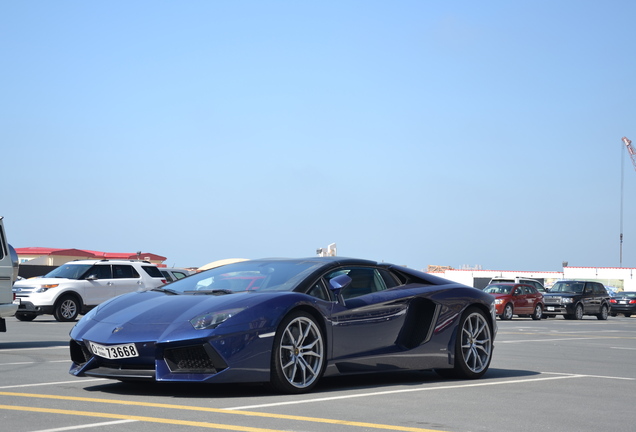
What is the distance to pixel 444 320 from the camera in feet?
30.5

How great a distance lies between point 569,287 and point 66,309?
23.2 metres

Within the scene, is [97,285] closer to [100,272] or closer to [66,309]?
[100,272]

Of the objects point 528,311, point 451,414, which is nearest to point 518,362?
point 451,414

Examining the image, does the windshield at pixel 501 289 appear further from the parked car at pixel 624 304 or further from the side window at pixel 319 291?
the side window at pixel 319 291

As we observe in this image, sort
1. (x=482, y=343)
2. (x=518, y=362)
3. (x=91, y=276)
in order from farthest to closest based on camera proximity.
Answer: (x=91, y=276) < (x=518, y=362) < (x=482, y=343)

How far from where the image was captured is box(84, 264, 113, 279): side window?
24969mm

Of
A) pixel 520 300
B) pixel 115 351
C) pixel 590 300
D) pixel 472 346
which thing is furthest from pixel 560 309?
pixel 115 351

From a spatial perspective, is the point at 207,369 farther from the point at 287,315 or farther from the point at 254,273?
the point at 254,273

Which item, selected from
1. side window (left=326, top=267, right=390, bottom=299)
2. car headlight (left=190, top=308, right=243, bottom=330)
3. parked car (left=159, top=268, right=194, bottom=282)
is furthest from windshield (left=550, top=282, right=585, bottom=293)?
car headlight (left=190, top=308, right=243, bottom=330)

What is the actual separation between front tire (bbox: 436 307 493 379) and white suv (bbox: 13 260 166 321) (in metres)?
15.9

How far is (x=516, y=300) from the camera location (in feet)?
116

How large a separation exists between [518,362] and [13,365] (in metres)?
6.38

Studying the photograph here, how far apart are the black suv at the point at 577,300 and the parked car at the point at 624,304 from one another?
8.05 metres

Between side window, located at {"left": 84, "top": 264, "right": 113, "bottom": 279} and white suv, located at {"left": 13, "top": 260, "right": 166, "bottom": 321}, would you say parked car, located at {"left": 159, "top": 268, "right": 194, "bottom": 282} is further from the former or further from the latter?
side window, located at {"left": 84, "top": 264, "right": 113, "bottom": 279}
